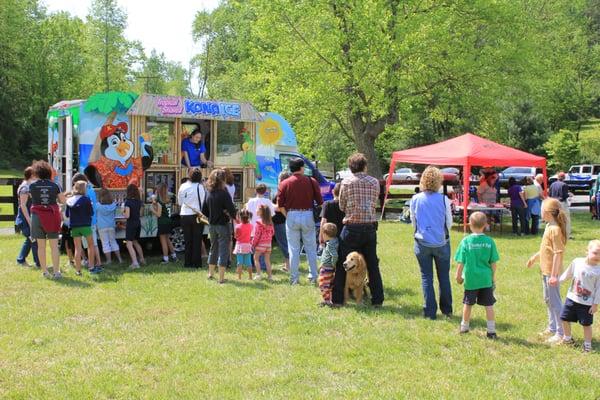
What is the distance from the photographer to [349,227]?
7.34 m

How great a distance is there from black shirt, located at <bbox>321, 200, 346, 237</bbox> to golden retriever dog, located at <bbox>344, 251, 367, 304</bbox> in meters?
0.69

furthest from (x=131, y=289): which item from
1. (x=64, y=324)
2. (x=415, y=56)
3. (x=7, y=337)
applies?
(x=415, y=56)

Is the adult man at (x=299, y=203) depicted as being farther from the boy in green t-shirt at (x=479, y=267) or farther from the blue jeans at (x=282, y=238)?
the boy in green t-shirt at (x=479, y=267)

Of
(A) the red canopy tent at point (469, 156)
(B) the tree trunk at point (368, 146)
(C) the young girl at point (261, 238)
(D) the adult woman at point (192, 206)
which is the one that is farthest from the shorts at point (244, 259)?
(B) the tree trunk at point (368, 146)

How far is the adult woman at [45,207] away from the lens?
9.00 m

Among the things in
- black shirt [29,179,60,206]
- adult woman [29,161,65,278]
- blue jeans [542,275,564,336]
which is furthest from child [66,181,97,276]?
blue jeans [542,275,564,336]

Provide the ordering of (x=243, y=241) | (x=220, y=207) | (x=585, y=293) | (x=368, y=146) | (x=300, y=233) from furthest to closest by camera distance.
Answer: (x=368, y=146), (x=243, y=241), (x=220, y=207), (x=300, y=233), (x=585, y=293)

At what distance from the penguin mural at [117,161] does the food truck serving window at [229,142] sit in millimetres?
1613

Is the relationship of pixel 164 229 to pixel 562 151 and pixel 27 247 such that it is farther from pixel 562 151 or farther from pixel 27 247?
pixel 562 151

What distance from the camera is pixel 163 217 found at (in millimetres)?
10883

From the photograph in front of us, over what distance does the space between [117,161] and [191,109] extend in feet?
5.58

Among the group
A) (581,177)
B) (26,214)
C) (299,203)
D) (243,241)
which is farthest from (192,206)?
(581,177)

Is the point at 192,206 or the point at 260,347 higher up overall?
the point at 192,206

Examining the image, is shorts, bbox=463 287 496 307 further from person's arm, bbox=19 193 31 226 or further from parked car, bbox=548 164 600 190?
parked car, bbox=548 164 600 190
